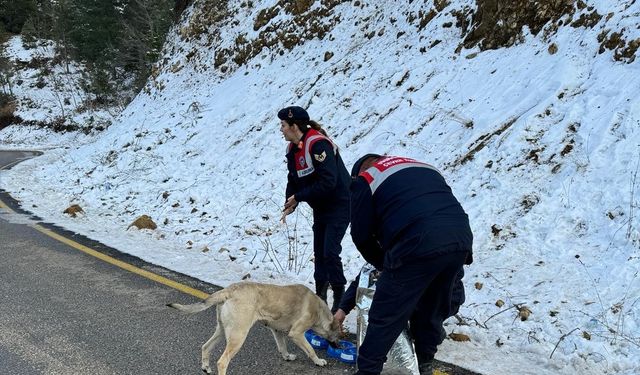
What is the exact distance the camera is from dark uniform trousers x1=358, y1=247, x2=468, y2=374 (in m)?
2.97

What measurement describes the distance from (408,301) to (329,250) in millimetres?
1943

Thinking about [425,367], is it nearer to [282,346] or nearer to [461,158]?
[282,346]

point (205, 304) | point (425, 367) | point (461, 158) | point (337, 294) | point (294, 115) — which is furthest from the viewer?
point (461, 158)

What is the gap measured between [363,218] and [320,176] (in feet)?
5.61

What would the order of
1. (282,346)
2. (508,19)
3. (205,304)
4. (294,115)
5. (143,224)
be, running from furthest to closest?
(508,19) → (143,224) → (294,115) → (282,346) → (205,304)

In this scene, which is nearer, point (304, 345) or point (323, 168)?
point (304, 345)

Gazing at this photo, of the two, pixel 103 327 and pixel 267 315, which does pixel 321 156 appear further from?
pixel 103 327

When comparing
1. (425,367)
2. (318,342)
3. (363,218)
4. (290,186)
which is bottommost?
(318,342)

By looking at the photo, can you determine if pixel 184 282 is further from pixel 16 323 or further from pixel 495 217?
pixel 495 217

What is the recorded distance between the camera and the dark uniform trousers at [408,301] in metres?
2.97

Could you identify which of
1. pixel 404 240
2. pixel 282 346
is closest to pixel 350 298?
pixel 282 346

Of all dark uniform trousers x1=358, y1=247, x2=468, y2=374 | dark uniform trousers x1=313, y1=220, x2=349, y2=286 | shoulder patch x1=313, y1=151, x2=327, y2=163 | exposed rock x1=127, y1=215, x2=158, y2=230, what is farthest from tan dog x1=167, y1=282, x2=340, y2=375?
exposed rock x1=127, y1=215, x2=158, y2=230

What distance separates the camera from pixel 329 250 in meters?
4.96

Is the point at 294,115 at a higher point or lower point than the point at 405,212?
higher
